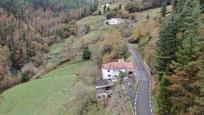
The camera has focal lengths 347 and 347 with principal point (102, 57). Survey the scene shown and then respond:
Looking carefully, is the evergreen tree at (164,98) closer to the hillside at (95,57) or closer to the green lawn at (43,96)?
the hillside at (95,57)

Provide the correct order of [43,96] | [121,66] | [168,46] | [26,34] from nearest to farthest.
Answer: [168,46], [121,66], [43,96], [26,34]

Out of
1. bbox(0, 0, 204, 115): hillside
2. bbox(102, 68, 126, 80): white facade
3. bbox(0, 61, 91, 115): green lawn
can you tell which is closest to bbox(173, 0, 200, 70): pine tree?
bbox(0, 0, 204, 115): hillside

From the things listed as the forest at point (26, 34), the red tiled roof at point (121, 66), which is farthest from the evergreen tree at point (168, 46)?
the forest at point (26, 34)

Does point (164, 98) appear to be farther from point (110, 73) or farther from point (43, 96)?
point (43, 96)

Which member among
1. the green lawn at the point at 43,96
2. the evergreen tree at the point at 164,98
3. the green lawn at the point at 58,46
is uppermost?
the evergreen tree at the point at 164,98

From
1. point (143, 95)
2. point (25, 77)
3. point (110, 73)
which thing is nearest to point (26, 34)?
point (25, 77)

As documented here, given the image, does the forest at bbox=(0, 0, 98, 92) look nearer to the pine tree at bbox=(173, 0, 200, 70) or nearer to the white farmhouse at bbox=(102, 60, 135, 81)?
the white farmhouse at bbox=(102, 60, 135, 81)

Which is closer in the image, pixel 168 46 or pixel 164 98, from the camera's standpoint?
pixel 164 98

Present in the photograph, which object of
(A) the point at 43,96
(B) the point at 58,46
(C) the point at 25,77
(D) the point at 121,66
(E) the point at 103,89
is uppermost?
(D) the point at 121,66

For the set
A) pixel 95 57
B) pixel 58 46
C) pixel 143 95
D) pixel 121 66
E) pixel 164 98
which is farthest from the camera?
pixel 58 46
